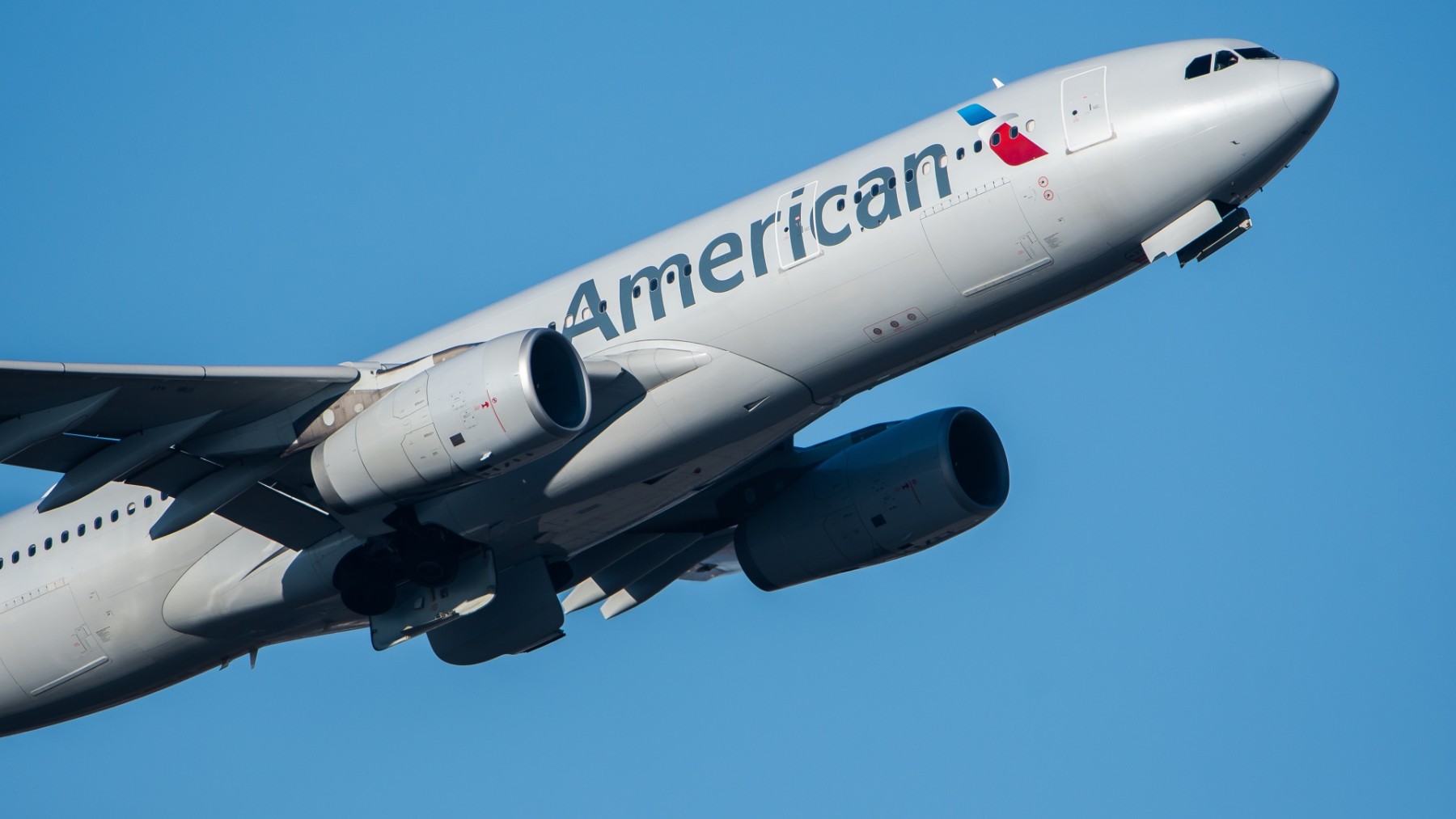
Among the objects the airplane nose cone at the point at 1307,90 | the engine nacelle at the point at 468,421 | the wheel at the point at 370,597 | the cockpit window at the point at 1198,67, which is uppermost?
the cockpit window at the point at 1198,67

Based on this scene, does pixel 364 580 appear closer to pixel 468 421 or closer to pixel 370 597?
pixel 370 597

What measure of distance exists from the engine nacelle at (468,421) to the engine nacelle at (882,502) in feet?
23.7

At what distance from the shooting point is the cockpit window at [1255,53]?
72.3ft

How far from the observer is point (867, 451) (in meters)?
28.0

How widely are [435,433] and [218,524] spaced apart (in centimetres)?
589

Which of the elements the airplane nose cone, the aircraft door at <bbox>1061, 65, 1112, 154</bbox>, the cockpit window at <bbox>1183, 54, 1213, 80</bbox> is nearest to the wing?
the aircraft door at <bbox>1061, 65, 1112, 154</bbox>

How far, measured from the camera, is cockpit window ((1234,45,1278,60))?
22.0 metres

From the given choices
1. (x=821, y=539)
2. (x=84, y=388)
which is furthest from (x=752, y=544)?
(x=84, y=388)

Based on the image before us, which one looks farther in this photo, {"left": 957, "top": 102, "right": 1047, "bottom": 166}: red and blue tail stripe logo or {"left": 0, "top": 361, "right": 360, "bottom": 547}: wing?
{"left": 957, "top": 102, "right": 1047, "bottom": 166}: red and blue tail stripe logo

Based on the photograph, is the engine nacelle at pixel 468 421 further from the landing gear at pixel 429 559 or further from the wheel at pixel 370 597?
the wheel at pixel 370 597

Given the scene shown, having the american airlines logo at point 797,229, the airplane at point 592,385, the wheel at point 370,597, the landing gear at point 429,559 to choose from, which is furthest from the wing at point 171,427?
the american airlines logo at point 797,229

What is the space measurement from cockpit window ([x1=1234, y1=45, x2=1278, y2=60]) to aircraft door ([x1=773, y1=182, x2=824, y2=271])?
18.8 feet

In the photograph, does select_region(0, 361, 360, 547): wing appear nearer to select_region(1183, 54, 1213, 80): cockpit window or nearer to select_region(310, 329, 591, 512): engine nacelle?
select_region(310, 329, 591, 512): engine nacelle

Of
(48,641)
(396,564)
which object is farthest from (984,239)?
(48,641)
